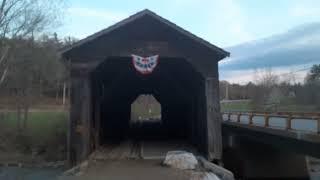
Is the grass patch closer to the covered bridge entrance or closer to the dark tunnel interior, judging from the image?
the dark tunnel interior

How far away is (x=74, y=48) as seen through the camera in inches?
835

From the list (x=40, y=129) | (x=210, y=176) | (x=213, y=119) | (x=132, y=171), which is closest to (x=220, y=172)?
(x=210, y=176)

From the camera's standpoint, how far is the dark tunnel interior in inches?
990

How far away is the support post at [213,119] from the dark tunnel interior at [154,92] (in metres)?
0.93

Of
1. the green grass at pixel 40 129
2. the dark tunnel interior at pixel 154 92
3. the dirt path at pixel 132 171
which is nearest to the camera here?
the dirt path at pixel 132 171

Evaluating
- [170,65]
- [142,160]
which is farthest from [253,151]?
[142,160]

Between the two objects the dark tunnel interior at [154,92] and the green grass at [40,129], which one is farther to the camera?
the green grass at [40,129]

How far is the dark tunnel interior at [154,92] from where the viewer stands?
82.5 feet

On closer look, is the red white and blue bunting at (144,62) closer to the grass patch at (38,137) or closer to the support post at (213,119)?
the support post at (213,119)

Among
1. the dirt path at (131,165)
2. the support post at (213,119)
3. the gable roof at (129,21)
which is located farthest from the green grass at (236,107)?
the gable roof at (129,21)

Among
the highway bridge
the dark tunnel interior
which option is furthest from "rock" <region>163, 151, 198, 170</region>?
the dark tunnel interior

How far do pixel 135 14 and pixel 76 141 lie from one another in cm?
569

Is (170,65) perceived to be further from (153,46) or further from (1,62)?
(1,62)

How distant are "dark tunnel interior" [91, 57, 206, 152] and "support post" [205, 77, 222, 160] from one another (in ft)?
3.06
